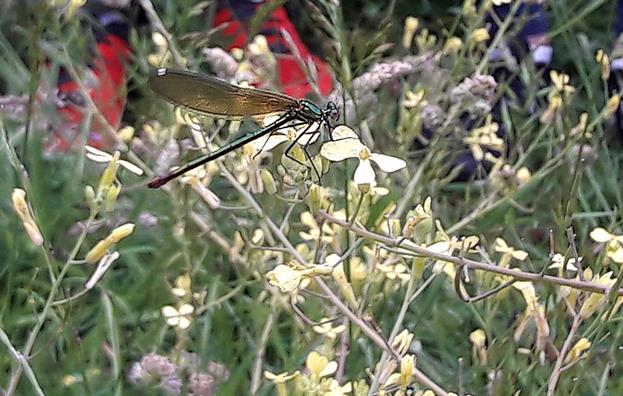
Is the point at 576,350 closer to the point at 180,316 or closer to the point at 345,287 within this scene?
the point at 345,287

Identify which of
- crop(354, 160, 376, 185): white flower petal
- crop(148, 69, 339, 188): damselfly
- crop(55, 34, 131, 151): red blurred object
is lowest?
crop(55, 34, 131, 151): red blurred object

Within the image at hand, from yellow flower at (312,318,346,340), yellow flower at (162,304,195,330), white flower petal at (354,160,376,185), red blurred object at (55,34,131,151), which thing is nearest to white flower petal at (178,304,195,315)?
yellow flower at (162,304,195,330)

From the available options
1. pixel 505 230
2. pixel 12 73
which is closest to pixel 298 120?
pixel 505 230

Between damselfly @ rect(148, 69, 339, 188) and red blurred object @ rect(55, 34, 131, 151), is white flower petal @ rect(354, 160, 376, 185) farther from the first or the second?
red blurred object @ rect(55, 34, 131, 151)

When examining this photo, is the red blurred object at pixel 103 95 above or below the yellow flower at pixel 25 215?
below

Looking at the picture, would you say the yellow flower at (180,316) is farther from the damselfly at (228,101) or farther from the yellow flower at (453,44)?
the yellow flower at (453,44)

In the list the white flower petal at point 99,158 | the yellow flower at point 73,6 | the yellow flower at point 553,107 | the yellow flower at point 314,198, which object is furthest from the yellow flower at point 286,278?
the yellow flower at point 553,107
